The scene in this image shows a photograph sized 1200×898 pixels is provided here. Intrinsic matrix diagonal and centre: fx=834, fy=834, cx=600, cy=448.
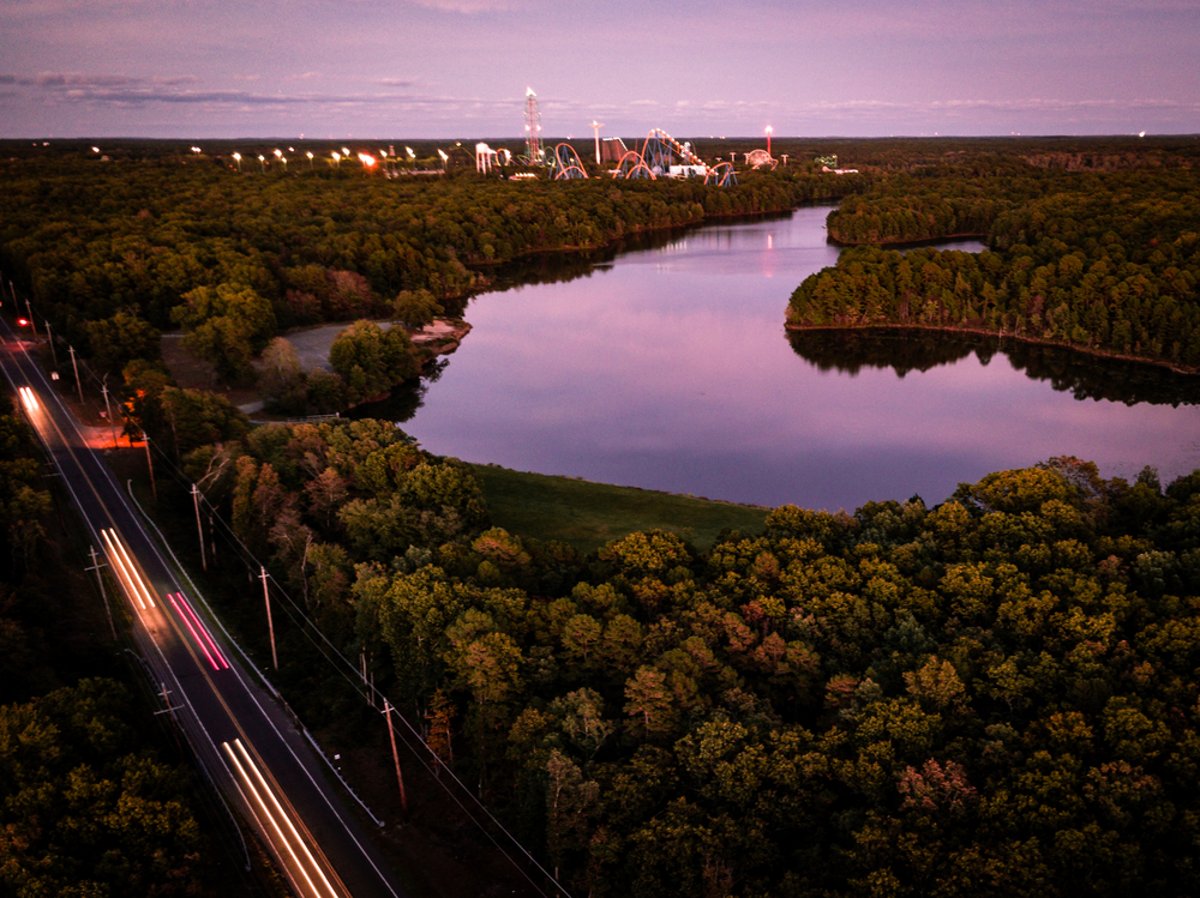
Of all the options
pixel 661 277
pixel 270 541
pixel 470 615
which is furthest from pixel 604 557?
pixel 661 277

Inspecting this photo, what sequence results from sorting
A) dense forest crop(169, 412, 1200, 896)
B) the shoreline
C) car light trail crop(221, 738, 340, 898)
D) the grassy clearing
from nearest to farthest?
dense forest crop(169, 412, 1200, 896) < car light trail crop(221, 738, 340, 898) < the grassy clearing < the shoreline

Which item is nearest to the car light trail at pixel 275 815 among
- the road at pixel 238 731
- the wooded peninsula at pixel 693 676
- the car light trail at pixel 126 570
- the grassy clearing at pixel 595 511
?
the road at pixel 238 731

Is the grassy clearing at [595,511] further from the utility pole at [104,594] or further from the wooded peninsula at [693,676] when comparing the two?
the utility pole at [104,594]

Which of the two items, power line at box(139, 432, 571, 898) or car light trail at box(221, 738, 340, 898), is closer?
car light trail at box(221, 738, 340, 898)

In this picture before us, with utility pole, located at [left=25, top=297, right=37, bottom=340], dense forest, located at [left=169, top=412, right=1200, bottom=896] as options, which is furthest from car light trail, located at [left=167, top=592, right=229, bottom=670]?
utility pole, located at [left=25, top=297, right=37, bottom=340]

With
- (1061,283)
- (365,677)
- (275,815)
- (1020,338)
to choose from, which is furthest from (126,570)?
(1061,283)

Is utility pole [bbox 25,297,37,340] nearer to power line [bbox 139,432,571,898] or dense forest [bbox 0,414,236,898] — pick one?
power line [bbox 139,432,571,898]

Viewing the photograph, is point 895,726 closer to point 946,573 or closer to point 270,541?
point 946,573
